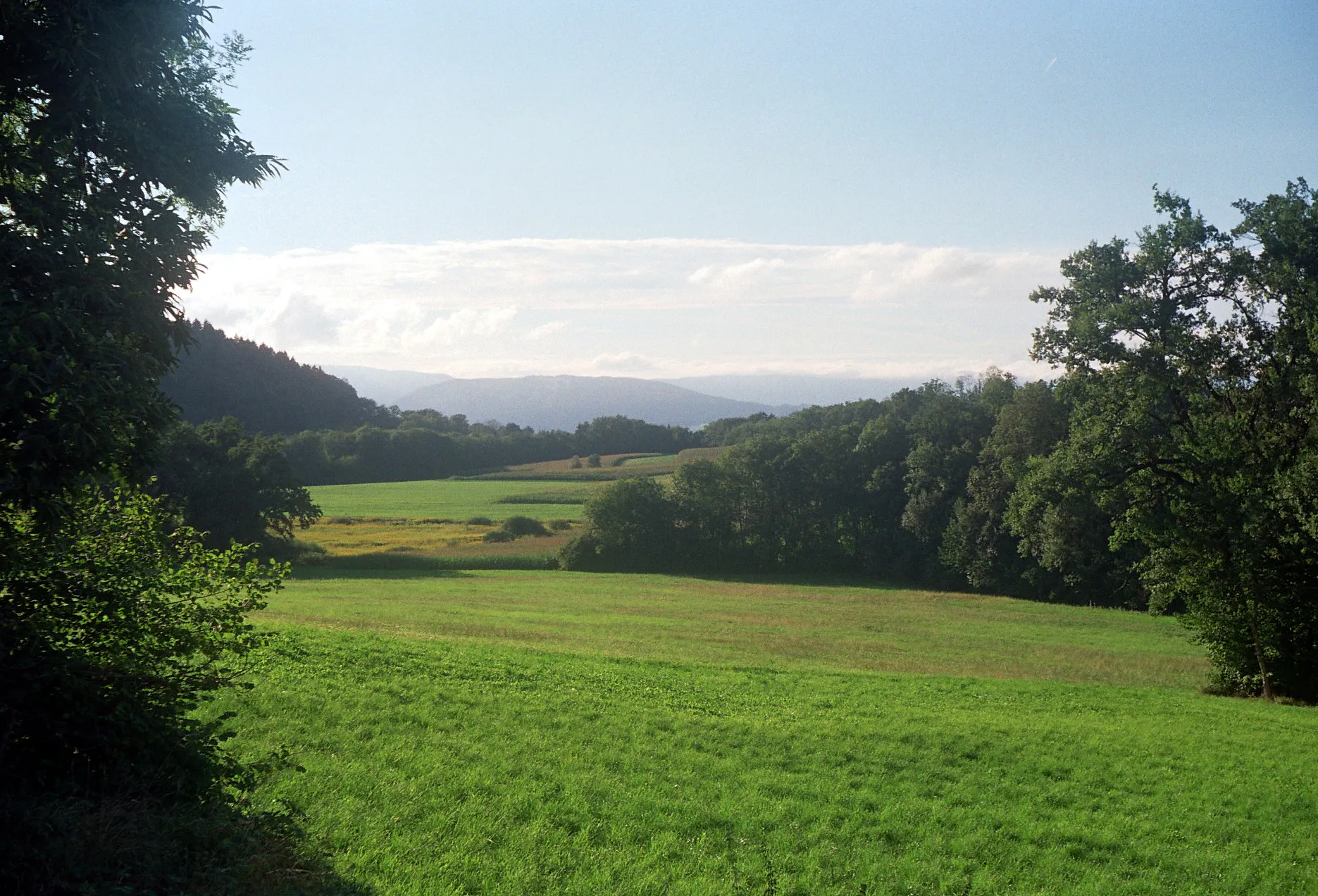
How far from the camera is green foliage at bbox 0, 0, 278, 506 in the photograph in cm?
745

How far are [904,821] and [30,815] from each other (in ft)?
35.3

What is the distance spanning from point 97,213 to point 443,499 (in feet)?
295

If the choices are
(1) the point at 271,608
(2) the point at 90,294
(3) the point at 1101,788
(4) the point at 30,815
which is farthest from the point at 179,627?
(1) the point at 271,608

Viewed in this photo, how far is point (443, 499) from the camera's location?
96.6m

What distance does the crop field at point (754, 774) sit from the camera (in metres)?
10.8

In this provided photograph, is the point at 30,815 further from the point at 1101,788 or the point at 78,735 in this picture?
the point at 1101,788

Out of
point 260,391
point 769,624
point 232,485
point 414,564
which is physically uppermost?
point 260,391

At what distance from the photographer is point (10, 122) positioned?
9.32 meters

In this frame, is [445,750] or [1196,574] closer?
[445,750]

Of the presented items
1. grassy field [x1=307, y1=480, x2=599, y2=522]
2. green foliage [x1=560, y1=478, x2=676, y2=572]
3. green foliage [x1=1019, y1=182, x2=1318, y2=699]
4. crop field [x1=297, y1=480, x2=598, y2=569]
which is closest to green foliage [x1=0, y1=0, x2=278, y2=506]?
green foliage [x1=1019, y1=182, x2=1318, y2=699]

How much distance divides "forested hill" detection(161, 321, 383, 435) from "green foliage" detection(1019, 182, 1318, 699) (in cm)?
11242

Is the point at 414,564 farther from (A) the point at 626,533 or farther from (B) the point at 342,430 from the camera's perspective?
(B) the point at 342,430

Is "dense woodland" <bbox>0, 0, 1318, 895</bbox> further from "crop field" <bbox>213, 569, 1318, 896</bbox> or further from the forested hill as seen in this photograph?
the forested hill

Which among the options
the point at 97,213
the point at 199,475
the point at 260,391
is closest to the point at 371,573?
the point at 199,475
